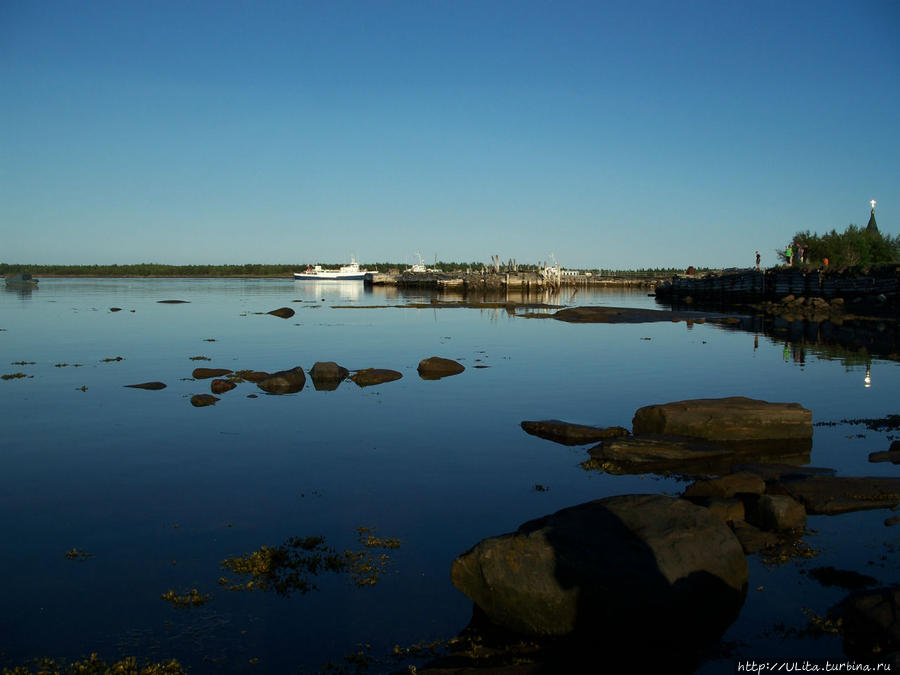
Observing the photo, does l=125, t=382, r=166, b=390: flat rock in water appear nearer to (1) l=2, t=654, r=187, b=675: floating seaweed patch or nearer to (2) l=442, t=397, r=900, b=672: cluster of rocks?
(1) l=2, t=654, r=187, b=675: floating seaweed patch

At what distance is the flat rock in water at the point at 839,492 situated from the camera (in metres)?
11.5

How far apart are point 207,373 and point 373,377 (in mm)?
6428

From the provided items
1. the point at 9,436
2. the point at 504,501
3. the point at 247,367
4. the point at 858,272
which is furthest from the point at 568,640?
the point at 858,272

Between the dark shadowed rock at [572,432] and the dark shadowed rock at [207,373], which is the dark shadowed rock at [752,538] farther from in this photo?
the dark shadowed rock at [207,373]

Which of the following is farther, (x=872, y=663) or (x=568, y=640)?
(x=568, y=640)

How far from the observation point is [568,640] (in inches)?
299

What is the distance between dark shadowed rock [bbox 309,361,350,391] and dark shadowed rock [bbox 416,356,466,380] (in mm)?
2983

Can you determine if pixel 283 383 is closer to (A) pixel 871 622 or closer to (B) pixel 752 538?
(B) pixel 752 538

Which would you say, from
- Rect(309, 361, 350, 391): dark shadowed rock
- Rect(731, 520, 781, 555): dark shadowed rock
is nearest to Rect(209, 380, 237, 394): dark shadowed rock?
Rect(309, 361, 350, 391): dark shadowed rock

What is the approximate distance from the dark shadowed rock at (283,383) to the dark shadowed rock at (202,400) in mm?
2182

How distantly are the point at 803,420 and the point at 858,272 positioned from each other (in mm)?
60827

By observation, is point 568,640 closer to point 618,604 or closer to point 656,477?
point 618,604

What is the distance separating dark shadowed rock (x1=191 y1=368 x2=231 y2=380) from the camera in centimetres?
2591

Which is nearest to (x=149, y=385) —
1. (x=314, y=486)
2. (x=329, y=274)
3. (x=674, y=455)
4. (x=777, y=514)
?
(x=314, y=486)
